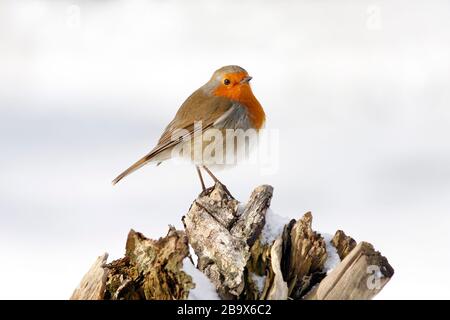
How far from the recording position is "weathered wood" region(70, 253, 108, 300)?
4.49m

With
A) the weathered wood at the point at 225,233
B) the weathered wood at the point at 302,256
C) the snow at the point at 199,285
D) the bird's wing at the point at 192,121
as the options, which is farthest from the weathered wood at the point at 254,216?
the bird's wing at the point at 192,121

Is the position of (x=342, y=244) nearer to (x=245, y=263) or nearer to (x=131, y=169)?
(x=245, y=263)

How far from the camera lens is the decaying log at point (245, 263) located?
4.35 meters

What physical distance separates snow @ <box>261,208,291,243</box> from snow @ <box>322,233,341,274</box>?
0.34 m

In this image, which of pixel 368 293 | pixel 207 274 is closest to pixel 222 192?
pixel 207 274

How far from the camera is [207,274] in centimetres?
462

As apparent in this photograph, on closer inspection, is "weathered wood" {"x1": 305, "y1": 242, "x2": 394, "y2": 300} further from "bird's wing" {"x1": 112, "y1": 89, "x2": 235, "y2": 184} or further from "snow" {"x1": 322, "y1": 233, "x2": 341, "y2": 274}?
"bird's wing" {"x1": 112, "y1": 89, "x2": 235, "y2": 184}

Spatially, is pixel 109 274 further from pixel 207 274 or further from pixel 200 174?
pixel 200 174

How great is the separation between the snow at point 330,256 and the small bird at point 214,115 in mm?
1181

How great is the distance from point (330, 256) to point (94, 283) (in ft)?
5.83

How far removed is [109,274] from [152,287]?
0.39m

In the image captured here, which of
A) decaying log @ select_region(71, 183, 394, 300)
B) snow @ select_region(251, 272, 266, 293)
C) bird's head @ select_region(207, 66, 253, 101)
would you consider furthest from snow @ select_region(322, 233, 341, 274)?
bird's head @ select_region(207, 66, 253, 101)

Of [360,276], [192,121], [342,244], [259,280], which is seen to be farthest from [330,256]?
[192,121]
